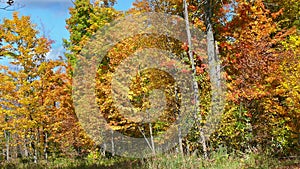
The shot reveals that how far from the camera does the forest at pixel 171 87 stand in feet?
34.4

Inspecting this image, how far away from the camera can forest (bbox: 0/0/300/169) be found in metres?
10.5

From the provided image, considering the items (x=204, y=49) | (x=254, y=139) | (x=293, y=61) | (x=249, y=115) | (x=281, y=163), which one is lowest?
(x=281, y=163)

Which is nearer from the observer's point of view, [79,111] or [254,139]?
[254,139]

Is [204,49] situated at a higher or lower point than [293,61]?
higher

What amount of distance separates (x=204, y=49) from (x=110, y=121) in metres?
5.41

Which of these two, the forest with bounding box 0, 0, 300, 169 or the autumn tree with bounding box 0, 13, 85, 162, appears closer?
the forest with bounding box 0, 0, 300, 169

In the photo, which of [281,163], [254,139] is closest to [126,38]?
[254,139]

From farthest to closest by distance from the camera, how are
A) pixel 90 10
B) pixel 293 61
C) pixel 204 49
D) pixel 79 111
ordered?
pixel 90 10 → pixel 79 111 → pixel 204 49 → pixel 293 61

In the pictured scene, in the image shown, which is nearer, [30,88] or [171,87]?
[171,87]

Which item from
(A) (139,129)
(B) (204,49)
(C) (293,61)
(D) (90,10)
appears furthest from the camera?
(D) (90,10)

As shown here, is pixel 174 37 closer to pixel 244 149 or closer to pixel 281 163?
pixel 244 149

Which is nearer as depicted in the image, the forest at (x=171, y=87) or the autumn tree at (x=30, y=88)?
the forest at (x=171, y=87)

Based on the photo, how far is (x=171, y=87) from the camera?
12852 mm

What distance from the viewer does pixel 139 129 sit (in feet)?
47.9
